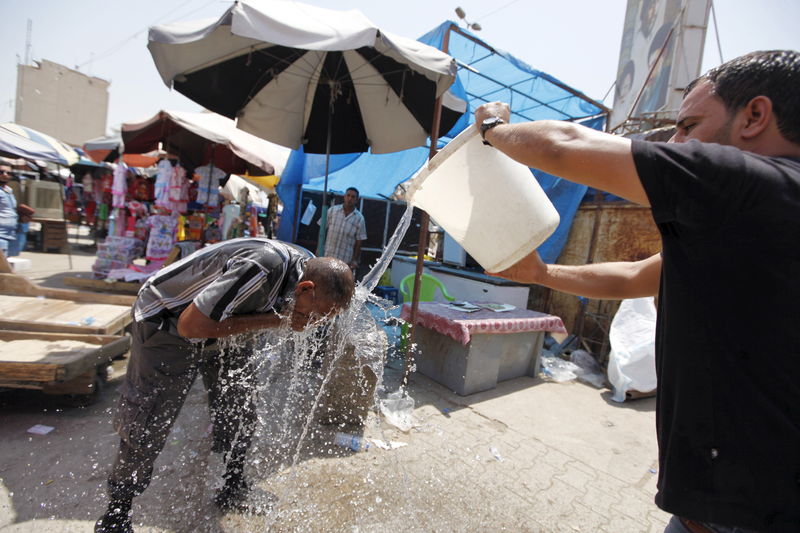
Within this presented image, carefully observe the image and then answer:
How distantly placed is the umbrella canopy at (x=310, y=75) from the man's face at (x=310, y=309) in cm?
185

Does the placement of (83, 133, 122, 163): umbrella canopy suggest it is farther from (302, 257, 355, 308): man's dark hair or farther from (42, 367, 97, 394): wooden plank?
(302, 257, 355, 308): man's dark hair

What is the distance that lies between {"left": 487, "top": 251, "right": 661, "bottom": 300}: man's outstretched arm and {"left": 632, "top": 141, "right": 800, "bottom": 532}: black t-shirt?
67 centimetres

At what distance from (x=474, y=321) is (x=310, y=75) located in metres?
3.44

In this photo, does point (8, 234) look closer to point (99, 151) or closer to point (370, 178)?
point (99, 151)

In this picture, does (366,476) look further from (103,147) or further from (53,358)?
(103,147)

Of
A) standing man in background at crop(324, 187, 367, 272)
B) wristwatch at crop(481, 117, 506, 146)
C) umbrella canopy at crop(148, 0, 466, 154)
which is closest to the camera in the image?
wristwatch at crop(481, 117, 506, 146)

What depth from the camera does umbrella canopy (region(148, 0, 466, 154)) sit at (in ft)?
8.89

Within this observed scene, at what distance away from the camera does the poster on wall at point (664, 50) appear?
862cm

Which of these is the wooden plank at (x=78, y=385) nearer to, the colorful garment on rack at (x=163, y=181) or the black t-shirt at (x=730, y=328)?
the black t-shirt at (x=730, y=328)

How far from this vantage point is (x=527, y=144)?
0.95 meters

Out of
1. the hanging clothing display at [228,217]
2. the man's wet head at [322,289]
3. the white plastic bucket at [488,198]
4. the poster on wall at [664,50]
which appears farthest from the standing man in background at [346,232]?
the poster on wall at [664,50]

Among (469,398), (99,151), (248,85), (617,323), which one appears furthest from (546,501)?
(99,151)

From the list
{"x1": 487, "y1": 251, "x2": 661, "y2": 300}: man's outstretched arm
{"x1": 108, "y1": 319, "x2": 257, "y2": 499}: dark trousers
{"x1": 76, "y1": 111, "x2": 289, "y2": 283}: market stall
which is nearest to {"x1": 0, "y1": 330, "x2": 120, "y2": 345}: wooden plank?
{"x1": 108, "y1": 319, "x2": 257, "y2": 499}: dark trousers

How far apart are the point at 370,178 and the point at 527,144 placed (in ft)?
21.4
